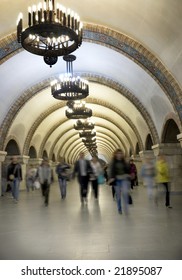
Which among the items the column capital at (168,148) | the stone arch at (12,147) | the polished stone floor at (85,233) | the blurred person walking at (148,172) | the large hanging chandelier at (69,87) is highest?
the large hanging chandelier at (69,87)

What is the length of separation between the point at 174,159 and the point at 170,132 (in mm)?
1021

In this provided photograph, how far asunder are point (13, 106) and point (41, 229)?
827 cm

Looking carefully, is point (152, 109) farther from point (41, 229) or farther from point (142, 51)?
point (41, 229)

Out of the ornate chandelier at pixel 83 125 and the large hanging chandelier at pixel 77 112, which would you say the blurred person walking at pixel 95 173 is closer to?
the large hanging chandelier at pixel 77 112

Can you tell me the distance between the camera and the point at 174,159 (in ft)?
37.2

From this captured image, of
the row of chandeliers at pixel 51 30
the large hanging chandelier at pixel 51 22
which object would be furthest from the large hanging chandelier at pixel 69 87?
the large hanging chandelier at pixel 51 22

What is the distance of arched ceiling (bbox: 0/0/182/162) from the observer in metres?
7.36

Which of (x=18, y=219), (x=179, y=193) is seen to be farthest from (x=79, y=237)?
(x=179, y=193)

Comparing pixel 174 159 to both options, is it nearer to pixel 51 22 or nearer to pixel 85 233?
pixel 85 233

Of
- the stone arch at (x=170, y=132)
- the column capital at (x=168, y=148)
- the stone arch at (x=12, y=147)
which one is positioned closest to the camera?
the stone arch at (x=170, y=132)

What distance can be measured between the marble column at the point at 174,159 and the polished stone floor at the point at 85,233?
4.01 meters

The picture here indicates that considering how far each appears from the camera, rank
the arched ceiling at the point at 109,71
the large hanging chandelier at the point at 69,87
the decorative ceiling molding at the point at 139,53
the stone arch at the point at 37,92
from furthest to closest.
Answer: the stone arch at the point at 37,92 → the large hanging chandelier at the point at 69,87 → the decorative ceiling molding at the point at 139,53 → the arched ceiling at the point at 109,71

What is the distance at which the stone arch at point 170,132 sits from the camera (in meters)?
11.4

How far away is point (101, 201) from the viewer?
27.2 ft
